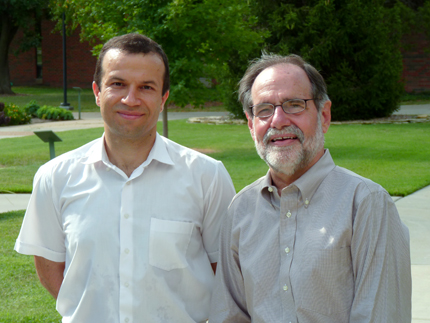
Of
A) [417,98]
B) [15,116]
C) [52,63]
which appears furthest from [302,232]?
[52,63]

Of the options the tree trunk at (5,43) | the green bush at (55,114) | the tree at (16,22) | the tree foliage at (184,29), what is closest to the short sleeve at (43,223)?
the tree foliage at (184,29)

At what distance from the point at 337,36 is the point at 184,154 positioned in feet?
53.0

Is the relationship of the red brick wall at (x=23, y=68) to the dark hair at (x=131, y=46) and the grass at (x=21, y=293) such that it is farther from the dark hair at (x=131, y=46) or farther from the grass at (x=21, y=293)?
the dark hair at (x=131, y=46)

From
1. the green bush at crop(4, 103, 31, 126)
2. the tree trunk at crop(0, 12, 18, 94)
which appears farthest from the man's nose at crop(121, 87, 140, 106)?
the tree trunk at crop(0, 12, 18, 94)

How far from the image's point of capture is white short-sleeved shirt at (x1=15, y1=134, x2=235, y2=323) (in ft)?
8.07

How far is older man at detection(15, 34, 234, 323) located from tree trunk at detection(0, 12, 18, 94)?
34.4 meters

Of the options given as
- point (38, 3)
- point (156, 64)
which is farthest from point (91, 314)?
point (38, 3)

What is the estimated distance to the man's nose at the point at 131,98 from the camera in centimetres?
252

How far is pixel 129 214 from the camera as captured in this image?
2494mm

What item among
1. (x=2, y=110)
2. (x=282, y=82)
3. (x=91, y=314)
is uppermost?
(x=282, y=82)

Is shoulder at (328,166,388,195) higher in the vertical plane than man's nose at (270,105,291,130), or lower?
lower

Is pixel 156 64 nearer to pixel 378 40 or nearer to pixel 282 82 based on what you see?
pixel 282 82

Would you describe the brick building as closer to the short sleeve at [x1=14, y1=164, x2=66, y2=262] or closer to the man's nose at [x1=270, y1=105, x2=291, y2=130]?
the short sleeve at [x1=14, y1=164, x2=66, y2=262]

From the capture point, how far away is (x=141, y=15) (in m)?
10.8
